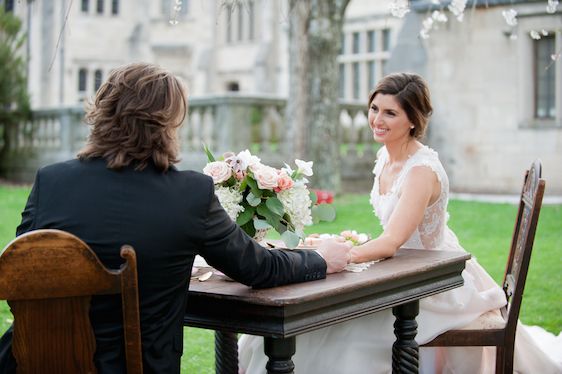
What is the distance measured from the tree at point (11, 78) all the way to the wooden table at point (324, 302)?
1856 cm

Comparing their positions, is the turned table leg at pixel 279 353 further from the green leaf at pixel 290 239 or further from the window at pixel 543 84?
the window at pixel 543 84

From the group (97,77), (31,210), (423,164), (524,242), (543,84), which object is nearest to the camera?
(31,210)

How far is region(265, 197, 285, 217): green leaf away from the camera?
3967 millimetres

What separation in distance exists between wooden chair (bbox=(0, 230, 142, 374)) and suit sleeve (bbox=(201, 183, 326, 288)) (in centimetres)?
44

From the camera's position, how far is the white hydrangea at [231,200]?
396 cm

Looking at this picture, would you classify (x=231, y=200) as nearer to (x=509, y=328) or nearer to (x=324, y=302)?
(x=324, y=302)

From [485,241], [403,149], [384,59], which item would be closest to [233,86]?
[384,59]

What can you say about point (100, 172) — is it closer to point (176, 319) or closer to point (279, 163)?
point (176, 319)

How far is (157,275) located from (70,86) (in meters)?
37.5

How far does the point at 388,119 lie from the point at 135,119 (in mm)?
1987

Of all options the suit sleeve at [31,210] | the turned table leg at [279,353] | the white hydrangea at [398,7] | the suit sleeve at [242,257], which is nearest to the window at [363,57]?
the white hydrangea at [398,7]

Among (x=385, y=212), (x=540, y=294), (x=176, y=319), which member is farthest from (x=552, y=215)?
(x=176, y=319)

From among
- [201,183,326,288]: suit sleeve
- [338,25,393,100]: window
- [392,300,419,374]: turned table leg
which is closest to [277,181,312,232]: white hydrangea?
[201,183,326,288]: suit sleeve

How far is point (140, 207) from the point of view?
3.15m
